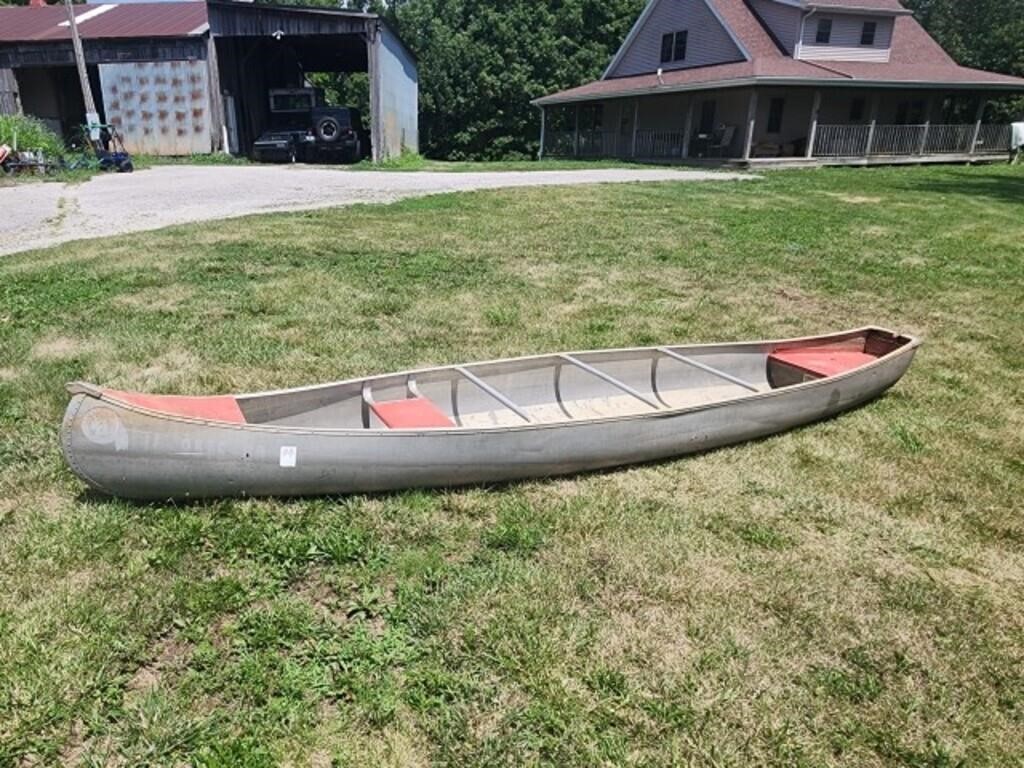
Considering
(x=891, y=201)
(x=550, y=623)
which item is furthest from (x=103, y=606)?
(x=891, y=201)

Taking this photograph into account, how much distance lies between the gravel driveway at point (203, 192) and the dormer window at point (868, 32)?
11305 millimetres

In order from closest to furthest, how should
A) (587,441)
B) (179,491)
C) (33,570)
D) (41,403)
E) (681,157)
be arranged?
(33,570) < (179,491) < (587,441) < (41,403) < (681,157)

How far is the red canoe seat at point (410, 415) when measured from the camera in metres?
3.44

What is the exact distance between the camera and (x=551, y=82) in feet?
143

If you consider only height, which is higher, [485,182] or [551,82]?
[551,82]

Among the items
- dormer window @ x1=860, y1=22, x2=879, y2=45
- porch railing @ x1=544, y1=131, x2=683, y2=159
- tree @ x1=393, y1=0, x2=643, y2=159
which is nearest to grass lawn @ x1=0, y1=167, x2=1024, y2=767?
porch railing @ x1=544, y1=131, x2=683, y2=159

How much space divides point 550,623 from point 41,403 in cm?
360

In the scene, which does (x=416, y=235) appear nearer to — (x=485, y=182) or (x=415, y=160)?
(x=485, y=182)

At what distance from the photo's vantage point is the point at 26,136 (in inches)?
787

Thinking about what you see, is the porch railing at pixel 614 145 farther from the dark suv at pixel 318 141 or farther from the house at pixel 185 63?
the dark suv at pixel 318 141

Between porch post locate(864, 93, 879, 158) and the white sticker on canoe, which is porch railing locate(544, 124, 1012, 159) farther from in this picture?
the white sticker on canoe

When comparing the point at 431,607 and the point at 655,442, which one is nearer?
the point at 431,607

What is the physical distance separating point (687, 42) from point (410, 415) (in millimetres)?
29219

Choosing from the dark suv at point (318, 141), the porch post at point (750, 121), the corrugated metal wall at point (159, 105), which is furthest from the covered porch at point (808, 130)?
the corrugated metal wall at point (159, 105)
